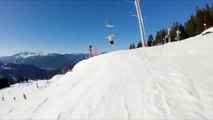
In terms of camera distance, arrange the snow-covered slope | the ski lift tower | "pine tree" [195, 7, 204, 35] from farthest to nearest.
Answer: "pine tree" [195, 7, 204, 35] < the ski lift tower < the snow-covered slope

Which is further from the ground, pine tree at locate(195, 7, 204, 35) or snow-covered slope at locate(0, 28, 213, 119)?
pine tree at locate(195, 7, 204, 35)

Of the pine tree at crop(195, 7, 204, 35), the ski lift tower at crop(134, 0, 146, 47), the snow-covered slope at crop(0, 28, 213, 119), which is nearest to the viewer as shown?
the snow-covered slope at crop(0, 28, 213, 119)

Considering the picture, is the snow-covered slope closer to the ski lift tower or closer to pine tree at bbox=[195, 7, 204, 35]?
the ski lift tower

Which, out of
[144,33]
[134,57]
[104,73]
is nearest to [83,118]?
[104,73]

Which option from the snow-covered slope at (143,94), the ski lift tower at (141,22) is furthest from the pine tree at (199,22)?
the snow-covered slope at (143,94)

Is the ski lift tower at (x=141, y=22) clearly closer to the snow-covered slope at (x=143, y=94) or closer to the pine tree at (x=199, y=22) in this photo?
the snow-covered slope at (x=143, y=94)

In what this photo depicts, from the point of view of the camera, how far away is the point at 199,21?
3531 inches

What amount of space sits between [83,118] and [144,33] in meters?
21.4

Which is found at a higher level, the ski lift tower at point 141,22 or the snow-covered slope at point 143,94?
the ski lift tower at point 141,22

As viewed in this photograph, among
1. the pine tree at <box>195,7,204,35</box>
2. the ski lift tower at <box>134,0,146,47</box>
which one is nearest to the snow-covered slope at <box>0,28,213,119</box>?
the ski lift tower at <box>134,0,146,47</box>

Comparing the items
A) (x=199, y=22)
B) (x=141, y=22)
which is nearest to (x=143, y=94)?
(x=141, y=22)

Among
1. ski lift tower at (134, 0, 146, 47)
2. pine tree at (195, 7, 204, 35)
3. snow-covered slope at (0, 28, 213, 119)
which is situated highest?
pine tree at (195, 7, 204, 35)

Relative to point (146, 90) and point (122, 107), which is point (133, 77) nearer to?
point (146, 90)

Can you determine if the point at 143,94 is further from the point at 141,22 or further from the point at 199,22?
the point at 199,22
